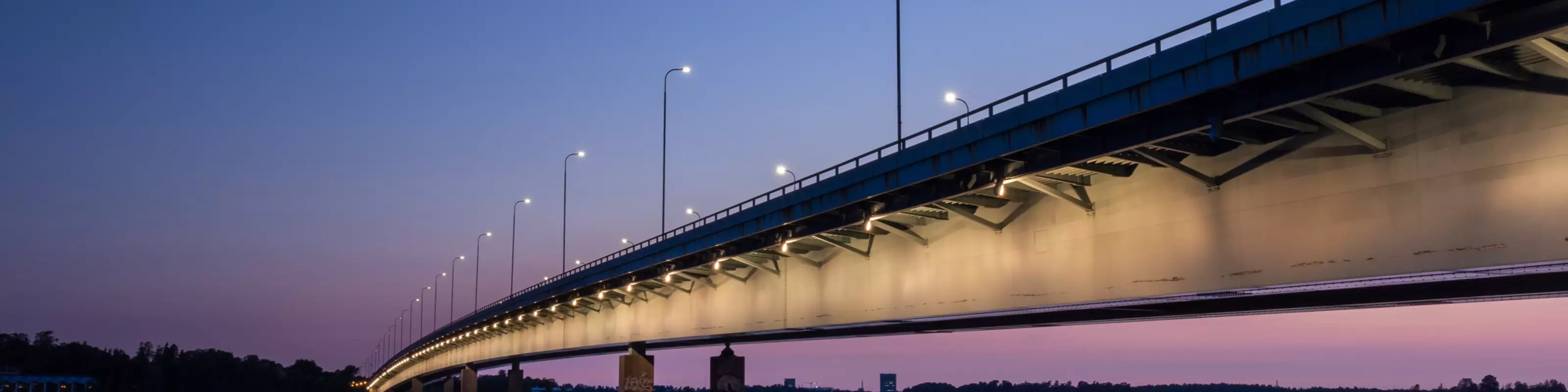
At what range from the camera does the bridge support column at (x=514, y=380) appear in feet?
287

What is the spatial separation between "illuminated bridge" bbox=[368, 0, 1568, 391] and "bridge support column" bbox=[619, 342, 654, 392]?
22.3 meters

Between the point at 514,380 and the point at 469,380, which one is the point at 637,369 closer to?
the point at 514,380

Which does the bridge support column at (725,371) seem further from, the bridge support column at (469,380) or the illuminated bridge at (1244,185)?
the bridge support column at (469,380)

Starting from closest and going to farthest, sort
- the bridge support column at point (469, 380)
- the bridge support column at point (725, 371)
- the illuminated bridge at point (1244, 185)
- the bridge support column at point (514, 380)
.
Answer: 1. the illuminated bridge at point (1244, 185)
2. the bridge support column at point (725, 371)
3. the bridge support column at point (514, 380)
4. the bridge support column at point (469, 380)

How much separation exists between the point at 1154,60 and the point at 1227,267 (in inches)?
171

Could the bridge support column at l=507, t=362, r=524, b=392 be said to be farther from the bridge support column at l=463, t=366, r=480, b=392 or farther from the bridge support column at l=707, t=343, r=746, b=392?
the bridge support column at l=707, t=343, r=746, b=392

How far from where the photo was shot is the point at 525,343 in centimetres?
8106

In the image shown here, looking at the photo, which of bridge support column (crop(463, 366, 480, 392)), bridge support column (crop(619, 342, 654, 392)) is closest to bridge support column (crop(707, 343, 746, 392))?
bridge support column (crop(619, 342, 654, 392))

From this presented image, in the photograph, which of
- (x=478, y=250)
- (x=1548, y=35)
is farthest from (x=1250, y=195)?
(x=478, y=250)

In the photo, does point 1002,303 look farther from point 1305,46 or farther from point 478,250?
point 478,250

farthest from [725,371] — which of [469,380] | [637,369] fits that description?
[469,380]

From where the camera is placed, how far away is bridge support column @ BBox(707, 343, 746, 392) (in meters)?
56.5

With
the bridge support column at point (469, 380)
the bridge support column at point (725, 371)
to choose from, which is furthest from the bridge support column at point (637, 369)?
the bridge support column at point (469, 380)

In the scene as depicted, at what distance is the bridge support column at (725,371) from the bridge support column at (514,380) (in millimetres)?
33318
